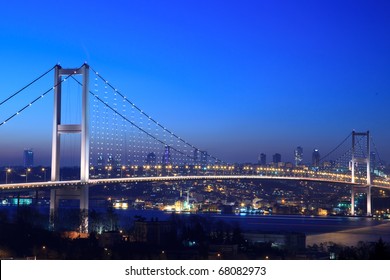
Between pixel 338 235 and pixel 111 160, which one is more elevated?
pixel 111 160

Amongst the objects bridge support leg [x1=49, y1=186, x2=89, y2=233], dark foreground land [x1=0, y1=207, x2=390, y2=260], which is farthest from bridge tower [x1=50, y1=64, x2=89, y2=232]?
dark foreground land [x1=0, y1=207, x2=390, y2=260]

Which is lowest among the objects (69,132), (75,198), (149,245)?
(149,245)

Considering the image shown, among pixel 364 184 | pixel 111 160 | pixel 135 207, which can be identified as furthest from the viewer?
pixel 135 207

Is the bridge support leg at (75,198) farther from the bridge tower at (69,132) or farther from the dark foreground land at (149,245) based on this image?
the dark foreground land at (149,245)

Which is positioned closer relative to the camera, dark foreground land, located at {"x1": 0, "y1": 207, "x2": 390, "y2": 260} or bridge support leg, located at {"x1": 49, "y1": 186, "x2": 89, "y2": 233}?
dark foreground land, located at {"x1": 0, "y1": 207, "x2": 390, "y2": 260}

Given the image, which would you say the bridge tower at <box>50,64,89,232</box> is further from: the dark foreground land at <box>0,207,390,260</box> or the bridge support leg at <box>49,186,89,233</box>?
the dark foreground land at <box>0,207,390,260</box>

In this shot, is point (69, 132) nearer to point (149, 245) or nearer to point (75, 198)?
point (75, 198)

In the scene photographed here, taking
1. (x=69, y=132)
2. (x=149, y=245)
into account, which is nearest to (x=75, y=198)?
(x=69, y=132)
